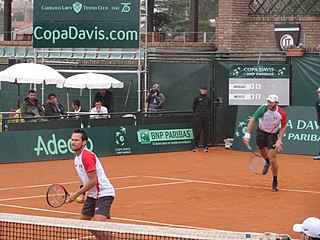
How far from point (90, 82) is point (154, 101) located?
234 centimetres

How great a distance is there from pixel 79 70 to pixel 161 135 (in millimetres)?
6488

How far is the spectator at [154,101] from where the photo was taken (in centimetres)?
2620

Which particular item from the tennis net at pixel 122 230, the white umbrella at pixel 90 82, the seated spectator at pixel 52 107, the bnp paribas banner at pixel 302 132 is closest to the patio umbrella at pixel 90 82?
the white umbrella at pixel 90 82

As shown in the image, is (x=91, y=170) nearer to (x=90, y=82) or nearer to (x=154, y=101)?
(x=154, y=101)

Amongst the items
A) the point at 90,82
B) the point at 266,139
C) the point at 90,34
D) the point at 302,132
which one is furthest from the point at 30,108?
the point at 266,139

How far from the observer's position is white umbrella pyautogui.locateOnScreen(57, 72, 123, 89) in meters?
27.4

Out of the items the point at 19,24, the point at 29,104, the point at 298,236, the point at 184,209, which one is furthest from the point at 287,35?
the point at 19,24

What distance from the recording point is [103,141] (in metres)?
23.1

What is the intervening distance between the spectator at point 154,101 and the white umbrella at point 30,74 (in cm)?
264

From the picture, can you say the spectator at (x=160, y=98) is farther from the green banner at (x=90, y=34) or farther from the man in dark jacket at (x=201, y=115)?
the green banner at (x=90, y=34)

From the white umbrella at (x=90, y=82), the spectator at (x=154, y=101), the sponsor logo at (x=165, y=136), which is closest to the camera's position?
the sponsor logo at (x=165, y=136)

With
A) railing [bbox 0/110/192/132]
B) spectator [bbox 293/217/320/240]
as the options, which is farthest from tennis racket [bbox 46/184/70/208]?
railing [bbox 0/110/192/132]

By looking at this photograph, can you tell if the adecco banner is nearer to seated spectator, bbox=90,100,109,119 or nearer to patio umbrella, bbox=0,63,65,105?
seated spectator, bbox=90,100,109,119

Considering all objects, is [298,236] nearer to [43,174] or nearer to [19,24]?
[43,174]
